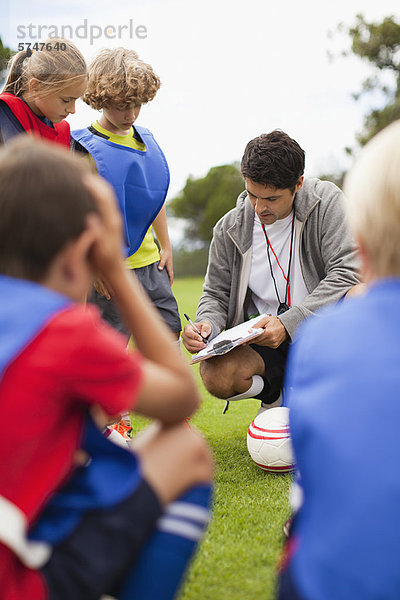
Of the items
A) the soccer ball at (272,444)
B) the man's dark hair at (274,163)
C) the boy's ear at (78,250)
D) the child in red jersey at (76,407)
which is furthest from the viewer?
the man's dark hair at (274,163)

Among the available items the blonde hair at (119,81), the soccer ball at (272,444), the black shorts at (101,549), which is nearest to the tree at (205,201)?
the blonde hair at (119,81)

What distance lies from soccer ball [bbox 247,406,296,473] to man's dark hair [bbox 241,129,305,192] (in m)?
1.18

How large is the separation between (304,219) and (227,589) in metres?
2.05

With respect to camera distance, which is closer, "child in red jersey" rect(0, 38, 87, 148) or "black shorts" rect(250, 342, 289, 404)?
"child in red jersey" rect(0, 38, 87, 148)

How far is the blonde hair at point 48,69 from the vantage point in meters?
3.06

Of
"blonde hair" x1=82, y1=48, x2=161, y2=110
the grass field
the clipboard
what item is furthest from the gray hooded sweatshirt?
"blonde hair" x1=82, y1=48, x2=161, y2=110

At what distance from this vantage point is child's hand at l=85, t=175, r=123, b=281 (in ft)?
4.24

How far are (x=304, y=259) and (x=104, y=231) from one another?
91.2 inches

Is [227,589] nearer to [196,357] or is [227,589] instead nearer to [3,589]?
[3,589]

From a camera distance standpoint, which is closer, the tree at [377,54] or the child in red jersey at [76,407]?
the child in red jersey at [76,407]

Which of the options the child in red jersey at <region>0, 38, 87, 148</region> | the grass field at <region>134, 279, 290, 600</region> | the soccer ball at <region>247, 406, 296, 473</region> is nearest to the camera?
the grass field at <region>134, 279, 290, 600</region>

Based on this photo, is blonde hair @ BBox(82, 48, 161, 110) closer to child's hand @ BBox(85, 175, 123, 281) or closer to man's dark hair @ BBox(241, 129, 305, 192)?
man's dark hair @ BBox(241, 129, 305, 192)

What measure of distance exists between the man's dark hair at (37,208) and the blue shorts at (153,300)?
2.31 m

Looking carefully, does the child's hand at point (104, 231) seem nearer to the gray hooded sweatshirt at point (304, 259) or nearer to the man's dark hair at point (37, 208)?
the man's dark hair at point (37, 208)
